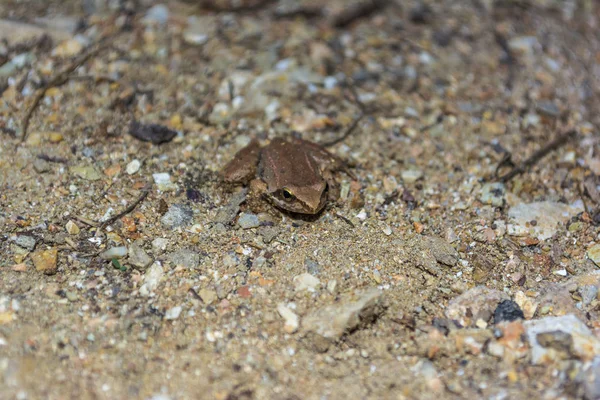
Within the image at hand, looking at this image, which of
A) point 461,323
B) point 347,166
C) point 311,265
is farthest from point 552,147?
point 311,265

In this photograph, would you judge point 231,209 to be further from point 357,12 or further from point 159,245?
point 357,12

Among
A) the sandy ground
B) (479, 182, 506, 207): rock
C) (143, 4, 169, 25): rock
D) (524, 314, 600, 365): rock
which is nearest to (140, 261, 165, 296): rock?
the sandy ground

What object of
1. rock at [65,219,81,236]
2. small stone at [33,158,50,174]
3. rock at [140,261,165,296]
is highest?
small stone at [33,158,50,174]

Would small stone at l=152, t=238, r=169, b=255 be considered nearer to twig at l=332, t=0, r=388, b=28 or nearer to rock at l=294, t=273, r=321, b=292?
rock at l=294, t=273, r=321, b=292

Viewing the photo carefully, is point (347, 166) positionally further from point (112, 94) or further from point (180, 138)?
point (112, 94)

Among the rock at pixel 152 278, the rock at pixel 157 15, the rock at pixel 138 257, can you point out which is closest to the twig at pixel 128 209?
the rock at pixel 138 257

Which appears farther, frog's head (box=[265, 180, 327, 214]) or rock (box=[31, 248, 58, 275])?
frog's head (box=[265, 180, 327, 214])
